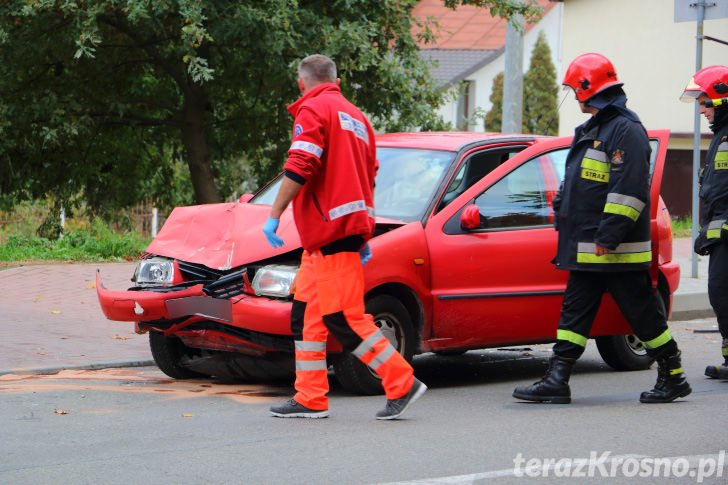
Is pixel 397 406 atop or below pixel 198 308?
below

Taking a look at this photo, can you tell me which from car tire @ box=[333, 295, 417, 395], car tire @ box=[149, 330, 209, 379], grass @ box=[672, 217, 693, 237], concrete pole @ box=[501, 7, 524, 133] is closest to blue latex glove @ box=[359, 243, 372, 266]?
car tire @ box=[333, 295, 417, 395]

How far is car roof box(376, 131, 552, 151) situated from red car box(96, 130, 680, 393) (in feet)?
0.05

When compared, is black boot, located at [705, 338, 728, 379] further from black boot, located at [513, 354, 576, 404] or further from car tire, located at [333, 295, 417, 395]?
car tire, located at [333, 295, 417, 395]

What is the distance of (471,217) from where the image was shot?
22.2 feet

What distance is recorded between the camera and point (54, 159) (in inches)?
674

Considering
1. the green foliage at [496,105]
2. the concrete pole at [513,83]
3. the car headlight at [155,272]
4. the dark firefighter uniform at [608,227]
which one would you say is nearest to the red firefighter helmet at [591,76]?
the dark firefighter uniform at [608,227]

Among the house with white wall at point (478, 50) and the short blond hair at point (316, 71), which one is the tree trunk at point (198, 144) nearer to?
the short blond hair at point (316, 71)

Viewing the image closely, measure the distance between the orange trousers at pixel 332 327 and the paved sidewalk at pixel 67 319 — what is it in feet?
7.90

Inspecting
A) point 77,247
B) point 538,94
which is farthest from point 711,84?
point 538,94

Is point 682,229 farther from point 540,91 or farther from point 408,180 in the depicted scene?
point 540,91

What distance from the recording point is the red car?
6.42 m

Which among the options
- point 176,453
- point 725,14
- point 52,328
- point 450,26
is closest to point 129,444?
point 176,453

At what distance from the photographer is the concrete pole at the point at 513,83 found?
1378 cm

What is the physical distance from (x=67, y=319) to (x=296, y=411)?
4.30 meters
